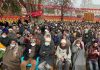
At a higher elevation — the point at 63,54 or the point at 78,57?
the point at 63,54

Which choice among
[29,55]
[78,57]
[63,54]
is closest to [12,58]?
[29,55]

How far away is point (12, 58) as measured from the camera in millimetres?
13922

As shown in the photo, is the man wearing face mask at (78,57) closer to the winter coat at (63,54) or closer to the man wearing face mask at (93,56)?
the man wearing face mask at (93,56)

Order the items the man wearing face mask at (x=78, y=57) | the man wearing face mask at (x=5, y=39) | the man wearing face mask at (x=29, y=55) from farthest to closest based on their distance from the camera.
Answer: the man wearing face mask at (x=5, y=39) < the man wearing face mask at (x=78, y=57) < the man wearing face mask at (x=29, y=55)

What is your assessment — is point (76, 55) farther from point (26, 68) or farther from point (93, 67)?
point (26, 68)

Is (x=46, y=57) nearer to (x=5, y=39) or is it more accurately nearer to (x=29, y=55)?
(x=29, y=55)

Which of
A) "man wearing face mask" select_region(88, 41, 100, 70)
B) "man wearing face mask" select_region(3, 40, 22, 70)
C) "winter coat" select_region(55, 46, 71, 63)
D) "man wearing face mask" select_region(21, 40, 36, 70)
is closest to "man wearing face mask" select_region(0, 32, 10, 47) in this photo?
"man wearing face mask" select_region(3, 40, 22, 70)

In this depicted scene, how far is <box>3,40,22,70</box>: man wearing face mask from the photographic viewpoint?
13.9 meters

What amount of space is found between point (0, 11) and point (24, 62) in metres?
14.0

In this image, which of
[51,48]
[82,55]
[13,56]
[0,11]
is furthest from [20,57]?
[0,11]

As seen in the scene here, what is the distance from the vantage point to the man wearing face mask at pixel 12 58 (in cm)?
1391

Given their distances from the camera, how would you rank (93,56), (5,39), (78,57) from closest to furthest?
(93,56) < (78,57) < (5,39)

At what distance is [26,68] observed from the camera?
44.8 feet

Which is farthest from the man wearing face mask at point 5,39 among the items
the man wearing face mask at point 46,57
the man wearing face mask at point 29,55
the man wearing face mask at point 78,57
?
the man wearing face mask at point 78,57
